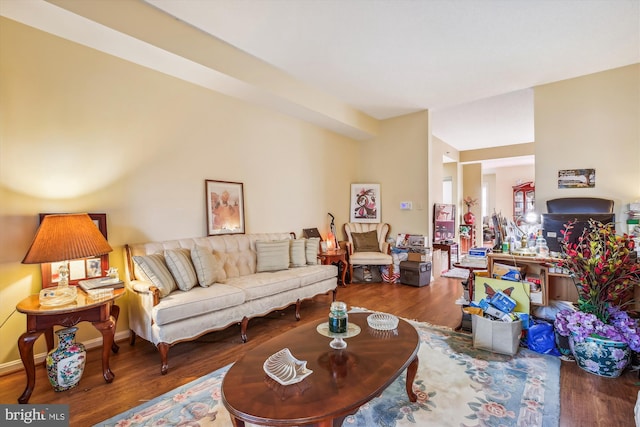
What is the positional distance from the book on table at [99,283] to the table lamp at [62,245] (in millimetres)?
160

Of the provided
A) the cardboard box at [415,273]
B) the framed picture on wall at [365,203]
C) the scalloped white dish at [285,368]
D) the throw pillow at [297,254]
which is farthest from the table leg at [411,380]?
the framed picture on wall at [365,203]

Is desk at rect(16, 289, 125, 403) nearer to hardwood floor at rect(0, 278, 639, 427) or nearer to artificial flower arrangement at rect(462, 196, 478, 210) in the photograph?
hardwood floor at rect(0, 278, 639, 427)

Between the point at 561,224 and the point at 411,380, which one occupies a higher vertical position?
the point at 561,224

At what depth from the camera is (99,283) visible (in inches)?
97.0

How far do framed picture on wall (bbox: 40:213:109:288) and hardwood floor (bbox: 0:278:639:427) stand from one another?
71 cm

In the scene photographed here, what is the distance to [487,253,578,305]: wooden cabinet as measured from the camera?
2.70m

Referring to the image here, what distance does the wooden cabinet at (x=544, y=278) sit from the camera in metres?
2.70

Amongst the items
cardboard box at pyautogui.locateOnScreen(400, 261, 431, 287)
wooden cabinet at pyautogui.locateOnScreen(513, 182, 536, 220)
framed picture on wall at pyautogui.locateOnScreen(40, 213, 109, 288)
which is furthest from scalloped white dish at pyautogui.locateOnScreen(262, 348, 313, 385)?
wooden cabinet at pyautogui.locateOnScreen(513, 182, 536, 220)

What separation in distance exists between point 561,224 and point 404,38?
2394 millimetres

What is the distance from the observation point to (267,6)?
2600 millimetres

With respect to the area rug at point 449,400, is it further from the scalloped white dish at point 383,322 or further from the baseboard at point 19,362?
the baseboard at point 19,362

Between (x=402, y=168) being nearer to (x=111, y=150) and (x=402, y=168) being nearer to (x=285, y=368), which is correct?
(x=111, y=150)

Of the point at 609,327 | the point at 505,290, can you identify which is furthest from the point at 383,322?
the point at 609,327

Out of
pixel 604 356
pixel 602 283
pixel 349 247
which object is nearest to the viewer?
pixel 604 356
